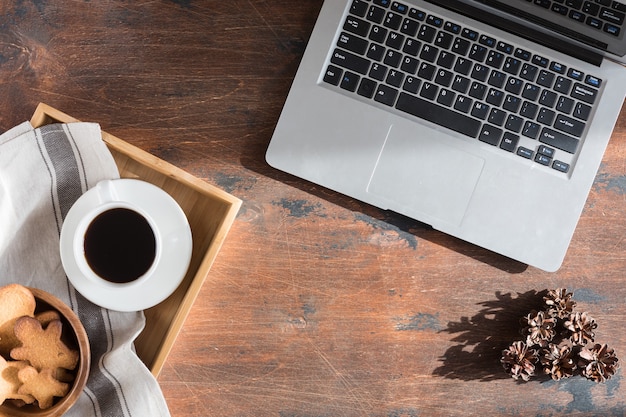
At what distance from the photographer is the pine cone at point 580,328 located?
0.86 metres

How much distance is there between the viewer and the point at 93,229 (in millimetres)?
784

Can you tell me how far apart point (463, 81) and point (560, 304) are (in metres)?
0.33

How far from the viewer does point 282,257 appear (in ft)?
2.93

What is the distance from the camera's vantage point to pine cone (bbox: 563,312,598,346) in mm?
859

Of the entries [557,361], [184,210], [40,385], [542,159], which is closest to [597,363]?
[557,361]

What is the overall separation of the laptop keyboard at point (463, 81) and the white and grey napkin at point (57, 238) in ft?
1.14

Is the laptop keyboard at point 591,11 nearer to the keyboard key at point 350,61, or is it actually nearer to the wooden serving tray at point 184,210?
the keyboard key at point 350,61

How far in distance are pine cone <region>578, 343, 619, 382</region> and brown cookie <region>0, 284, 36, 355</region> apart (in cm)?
71

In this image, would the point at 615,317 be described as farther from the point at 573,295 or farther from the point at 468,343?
the point at 468,343

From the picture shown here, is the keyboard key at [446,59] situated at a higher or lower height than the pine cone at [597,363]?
higher

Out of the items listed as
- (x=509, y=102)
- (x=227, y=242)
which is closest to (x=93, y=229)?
(x=227, y=242)

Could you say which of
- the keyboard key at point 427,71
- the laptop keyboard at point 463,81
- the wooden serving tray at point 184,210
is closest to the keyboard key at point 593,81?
the laptop keyboard at point 463,81

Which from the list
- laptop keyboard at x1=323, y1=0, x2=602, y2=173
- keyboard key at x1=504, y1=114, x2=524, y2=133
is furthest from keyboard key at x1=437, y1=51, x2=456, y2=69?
keyboard key at x1=504, y1=114, x2=524, y2=133

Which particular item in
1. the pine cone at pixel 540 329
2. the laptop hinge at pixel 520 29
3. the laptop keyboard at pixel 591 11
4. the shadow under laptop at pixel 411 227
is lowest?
the pine cone at pixel 540 329
